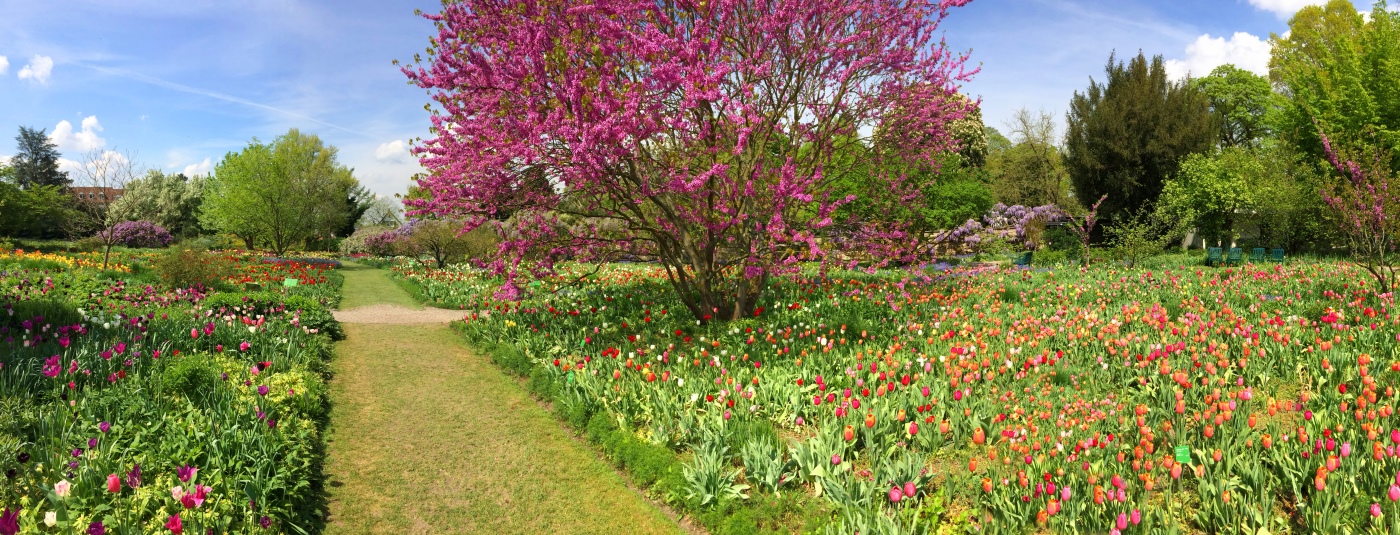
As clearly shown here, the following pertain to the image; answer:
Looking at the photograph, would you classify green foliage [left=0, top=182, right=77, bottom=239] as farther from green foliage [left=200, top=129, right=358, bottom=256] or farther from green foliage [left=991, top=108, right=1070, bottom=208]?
green foliage [left=991, top=108, right=1070, bottom=208]

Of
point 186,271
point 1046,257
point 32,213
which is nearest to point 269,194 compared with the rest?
point 32,213

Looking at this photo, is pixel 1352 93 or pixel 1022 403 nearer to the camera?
pixel 1022 403

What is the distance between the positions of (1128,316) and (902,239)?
10.3 ft

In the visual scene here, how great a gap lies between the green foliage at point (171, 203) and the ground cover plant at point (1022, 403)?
51.9m

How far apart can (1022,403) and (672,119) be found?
503 cm

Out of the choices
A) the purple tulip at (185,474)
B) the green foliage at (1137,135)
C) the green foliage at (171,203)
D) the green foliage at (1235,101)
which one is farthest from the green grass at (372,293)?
the green foliage at (1235,101)

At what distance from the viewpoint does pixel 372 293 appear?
57.4 feet

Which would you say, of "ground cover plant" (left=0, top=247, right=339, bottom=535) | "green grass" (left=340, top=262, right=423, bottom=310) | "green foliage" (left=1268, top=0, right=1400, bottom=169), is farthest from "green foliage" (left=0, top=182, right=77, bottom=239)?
"green foliage" (left=1268, top=0, right=1400, bottom=169)

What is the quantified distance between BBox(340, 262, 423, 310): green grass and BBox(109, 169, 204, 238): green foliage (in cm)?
3541

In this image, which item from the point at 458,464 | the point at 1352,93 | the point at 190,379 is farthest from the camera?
the point at 1352,93

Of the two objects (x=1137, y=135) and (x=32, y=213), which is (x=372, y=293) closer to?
(x=1137, y=135)

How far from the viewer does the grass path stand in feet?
15.9

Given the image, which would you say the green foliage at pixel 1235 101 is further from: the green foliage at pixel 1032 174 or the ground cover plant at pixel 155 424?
the ground cover plant at pixel 155 424

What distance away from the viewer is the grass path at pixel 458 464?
191 inches
